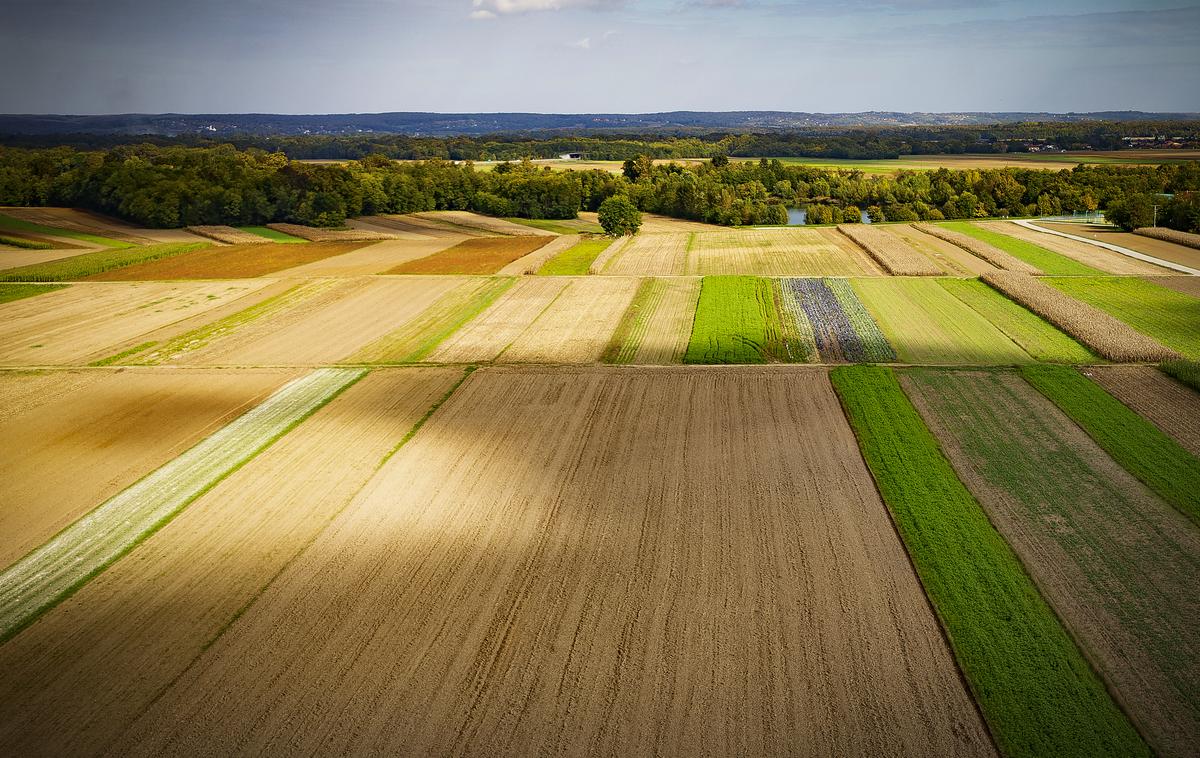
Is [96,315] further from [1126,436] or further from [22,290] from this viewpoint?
[1126,436]

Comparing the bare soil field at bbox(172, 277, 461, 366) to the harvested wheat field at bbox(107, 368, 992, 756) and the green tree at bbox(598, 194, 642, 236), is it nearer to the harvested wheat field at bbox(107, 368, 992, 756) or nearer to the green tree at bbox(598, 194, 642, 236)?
the harvested wheat field at bbox(107, 368, 992, 756)

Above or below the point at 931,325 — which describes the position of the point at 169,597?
below

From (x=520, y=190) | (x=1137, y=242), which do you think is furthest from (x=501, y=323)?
(x=520, y=190)

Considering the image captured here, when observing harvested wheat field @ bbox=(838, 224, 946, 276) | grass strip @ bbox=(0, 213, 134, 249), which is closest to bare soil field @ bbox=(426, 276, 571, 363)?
harvested wheat field @ bbox=(838, 224, 946, 276)

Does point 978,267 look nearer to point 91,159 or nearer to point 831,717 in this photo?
point 831,717

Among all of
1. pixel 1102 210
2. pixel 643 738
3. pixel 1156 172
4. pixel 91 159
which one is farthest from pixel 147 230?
pixel 1156 172

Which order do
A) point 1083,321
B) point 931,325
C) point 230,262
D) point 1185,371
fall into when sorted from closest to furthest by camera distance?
point 1185,371
point 1083,321
point 931,325
point 230,262
